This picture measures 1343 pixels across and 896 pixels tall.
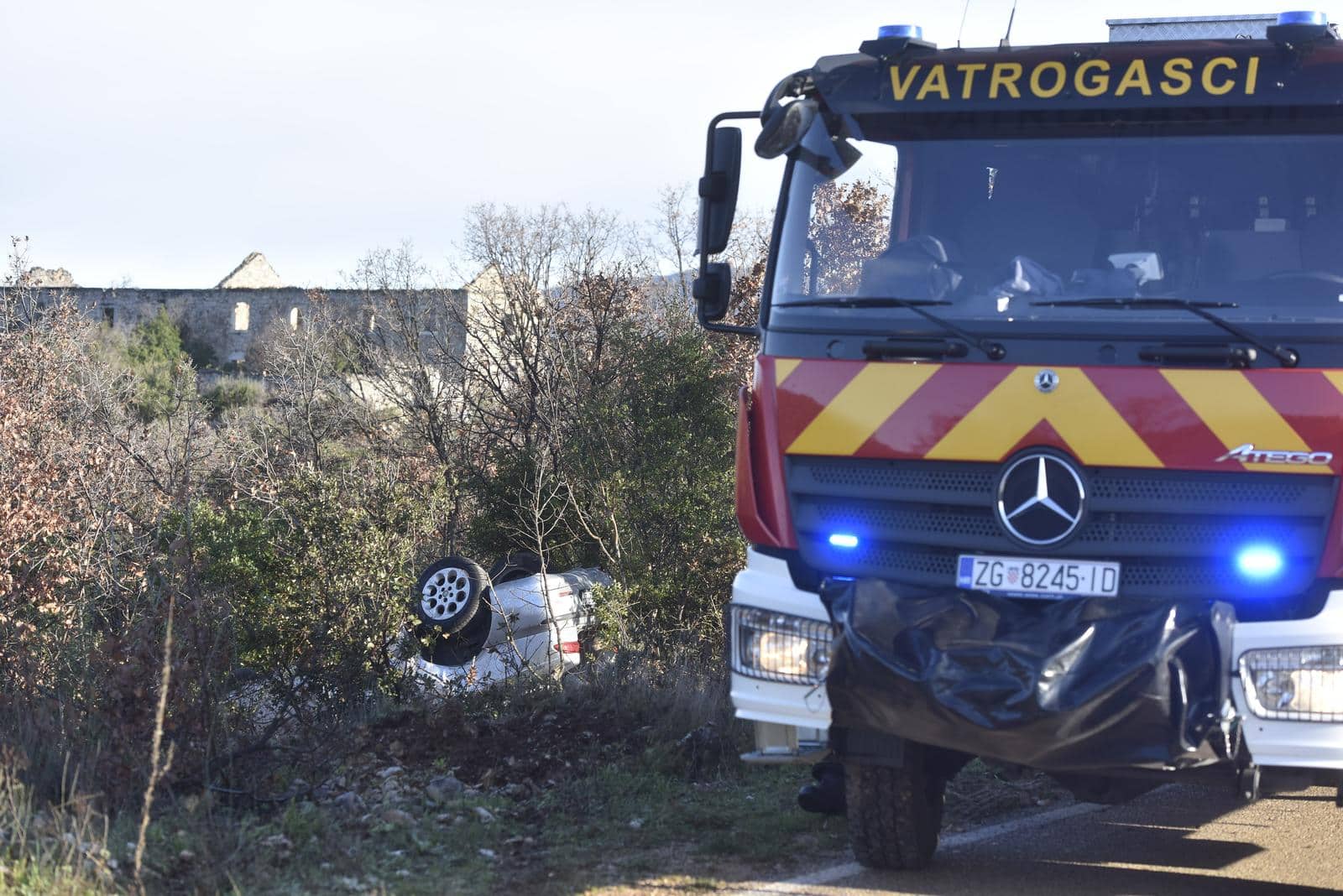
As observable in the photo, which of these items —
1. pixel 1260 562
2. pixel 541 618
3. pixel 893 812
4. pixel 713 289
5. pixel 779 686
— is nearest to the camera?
pixel 1260 562

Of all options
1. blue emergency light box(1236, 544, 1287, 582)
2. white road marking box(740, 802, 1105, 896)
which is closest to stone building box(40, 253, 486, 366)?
white road marking box(740, 802, 1105, 896)

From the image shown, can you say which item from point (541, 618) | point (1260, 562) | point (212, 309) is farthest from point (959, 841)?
point (212, 309)

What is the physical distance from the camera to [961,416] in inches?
198

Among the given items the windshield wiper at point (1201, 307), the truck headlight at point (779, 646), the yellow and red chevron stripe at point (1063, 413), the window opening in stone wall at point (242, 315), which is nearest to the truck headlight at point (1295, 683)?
the yellow and red chevron stripe at point (1063, 413)

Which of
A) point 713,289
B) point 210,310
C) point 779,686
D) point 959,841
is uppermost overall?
point 210,310

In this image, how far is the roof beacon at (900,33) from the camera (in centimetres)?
563

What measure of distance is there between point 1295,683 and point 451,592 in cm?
847

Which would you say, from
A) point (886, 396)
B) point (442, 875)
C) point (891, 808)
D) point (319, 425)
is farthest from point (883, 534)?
point (319, 425)

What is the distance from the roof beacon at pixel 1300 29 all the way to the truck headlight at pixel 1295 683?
2.19 meters

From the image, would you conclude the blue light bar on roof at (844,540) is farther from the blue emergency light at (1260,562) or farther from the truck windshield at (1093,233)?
the blue emergency light at (1260,562)

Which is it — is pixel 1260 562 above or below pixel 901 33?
below

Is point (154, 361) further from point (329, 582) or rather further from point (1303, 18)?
point (1303, 18)

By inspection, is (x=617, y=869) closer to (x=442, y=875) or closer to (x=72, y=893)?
(x=442, y=875)

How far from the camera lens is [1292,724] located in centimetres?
454
